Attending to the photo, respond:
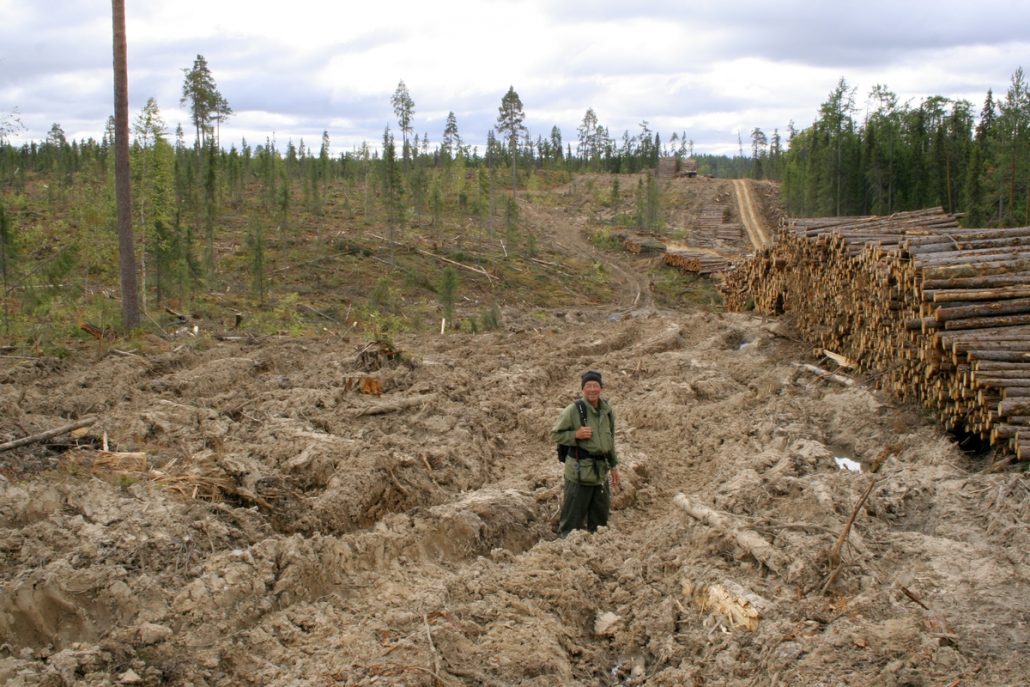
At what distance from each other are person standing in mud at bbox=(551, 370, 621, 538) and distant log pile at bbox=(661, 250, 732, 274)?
104 feet

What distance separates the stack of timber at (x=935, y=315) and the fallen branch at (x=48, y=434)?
A: 930cm

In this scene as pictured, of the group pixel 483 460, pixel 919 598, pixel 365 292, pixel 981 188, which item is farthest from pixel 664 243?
pixel 919 598

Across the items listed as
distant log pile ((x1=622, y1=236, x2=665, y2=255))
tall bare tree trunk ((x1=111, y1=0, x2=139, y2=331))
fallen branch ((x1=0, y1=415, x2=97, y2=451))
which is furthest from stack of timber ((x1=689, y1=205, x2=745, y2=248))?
fallen branch ((x1=0, y1=415, x2=97, y2=451))

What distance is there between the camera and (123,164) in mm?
15812

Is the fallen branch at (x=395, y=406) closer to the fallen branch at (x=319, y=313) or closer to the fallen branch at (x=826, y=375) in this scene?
the fallen branch at (x=826, y=375)

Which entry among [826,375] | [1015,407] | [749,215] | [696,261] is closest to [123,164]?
[826,375]

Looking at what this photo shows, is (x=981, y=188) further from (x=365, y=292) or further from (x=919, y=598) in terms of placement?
(x=919, y=598)

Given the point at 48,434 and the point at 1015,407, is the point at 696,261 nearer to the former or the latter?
the point at 1015,407

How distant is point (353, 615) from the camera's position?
5.09m

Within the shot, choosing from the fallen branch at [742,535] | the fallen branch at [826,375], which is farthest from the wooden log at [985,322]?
the fallen branch at [742,535]

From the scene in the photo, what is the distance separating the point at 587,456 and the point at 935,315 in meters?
4.76

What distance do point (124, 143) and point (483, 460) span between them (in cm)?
1160

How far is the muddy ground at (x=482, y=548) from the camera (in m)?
4.45

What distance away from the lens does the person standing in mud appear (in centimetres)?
668
